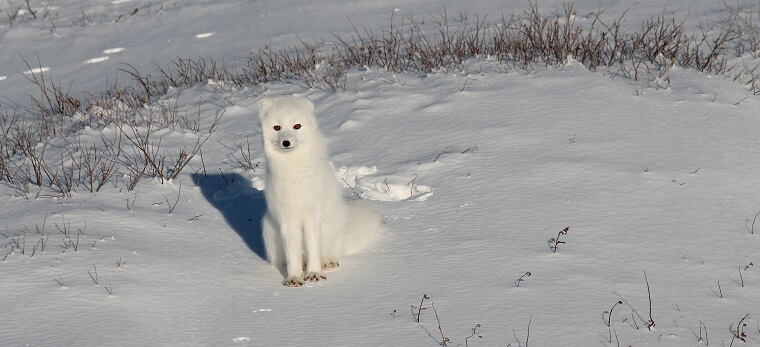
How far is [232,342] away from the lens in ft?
13.8

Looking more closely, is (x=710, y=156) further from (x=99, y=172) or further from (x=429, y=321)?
(x=99, y=172)

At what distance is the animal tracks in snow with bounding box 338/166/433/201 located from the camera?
641cm

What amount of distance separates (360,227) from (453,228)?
646mm

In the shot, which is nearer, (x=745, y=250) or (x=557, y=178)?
(x=745, y=250)

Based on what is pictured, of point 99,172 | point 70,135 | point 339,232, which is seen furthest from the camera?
point 70,135

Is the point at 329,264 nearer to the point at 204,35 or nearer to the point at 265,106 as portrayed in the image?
the point at 265,106

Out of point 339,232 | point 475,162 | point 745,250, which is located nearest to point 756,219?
point 745,250

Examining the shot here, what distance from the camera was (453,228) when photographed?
5668 mm

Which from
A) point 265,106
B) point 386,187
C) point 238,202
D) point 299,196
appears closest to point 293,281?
point 299,196

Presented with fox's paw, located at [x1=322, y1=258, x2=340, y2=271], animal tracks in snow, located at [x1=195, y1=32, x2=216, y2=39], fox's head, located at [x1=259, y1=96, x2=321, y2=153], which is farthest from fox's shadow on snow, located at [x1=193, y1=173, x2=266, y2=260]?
animal tracks in snow, located at [x1=195, y1=32, x2=216, y2=39]

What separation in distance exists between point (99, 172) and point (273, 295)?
297 centimetres

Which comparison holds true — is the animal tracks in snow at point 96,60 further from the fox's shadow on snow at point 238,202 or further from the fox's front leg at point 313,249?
the fox's front leg at point 313,249

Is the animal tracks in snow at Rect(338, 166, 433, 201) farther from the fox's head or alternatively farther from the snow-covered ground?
the fox's head

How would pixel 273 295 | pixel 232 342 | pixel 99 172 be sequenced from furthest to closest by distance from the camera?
pixel 99 172
pixel 273 295
pixel 232 342
